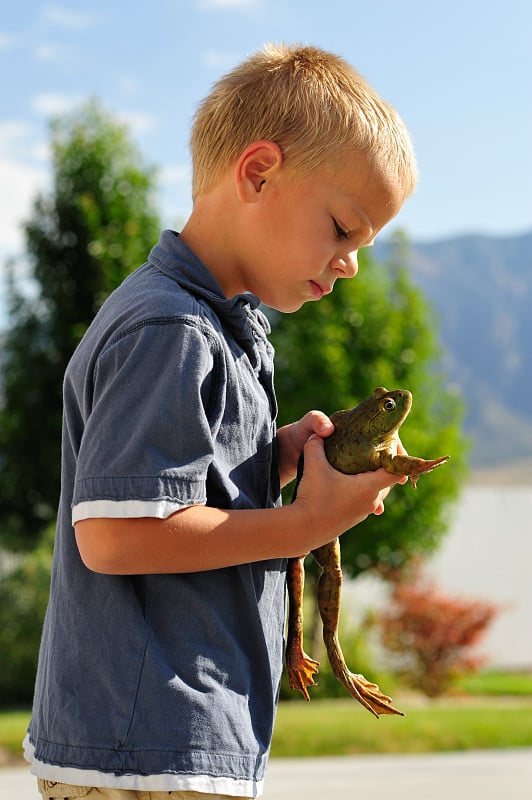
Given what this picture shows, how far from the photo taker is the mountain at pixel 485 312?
110 meters

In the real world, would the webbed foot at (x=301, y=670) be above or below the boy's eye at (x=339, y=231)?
below

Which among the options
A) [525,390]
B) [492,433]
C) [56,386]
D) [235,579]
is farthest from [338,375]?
[525,390]

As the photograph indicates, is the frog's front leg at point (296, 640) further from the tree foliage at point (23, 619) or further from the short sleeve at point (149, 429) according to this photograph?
the tree foliage at point (23, 619)

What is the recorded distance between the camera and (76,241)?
11211mm

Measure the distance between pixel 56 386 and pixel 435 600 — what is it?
14.8ft

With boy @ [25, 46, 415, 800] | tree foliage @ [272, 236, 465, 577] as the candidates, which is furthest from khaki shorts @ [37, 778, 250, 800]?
tree foliage @ [272, 236, 465, 577]

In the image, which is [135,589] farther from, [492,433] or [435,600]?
[492,433]

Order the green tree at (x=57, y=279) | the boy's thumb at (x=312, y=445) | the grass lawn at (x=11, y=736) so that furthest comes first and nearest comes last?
the green tree at (x=57, y=279)
the grass lawn at (x=11, y=736)
the boy's thumb at (x=312, y=445)

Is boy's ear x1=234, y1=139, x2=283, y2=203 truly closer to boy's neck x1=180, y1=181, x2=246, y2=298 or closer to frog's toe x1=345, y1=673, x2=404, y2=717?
boy's neck x1=180, y1=181, x2=246, y2=298

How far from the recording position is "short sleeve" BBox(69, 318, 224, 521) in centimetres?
140

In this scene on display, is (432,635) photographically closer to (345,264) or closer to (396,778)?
(396,778)

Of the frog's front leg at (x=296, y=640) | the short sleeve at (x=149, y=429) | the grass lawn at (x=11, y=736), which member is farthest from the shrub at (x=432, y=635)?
the short sleeve at (x=149, y=429)

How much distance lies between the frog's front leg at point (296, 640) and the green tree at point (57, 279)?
9251 millimetres

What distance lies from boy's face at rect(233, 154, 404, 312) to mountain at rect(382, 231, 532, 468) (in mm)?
103356
